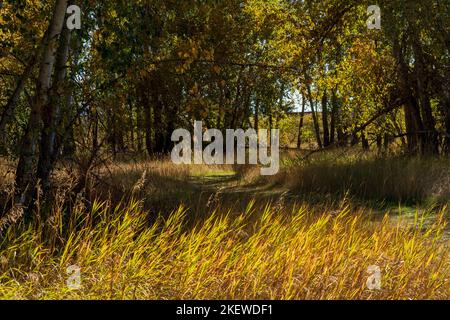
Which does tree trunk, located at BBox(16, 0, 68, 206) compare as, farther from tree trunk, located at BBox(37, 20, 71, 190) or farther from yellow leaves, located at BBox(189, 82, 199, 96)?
yellow leaves, located at BBox(189, 82, 199, 96)

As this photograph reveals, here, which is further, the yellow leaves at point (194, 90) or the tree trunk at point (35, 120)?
the tree trunk at point (35, 120)

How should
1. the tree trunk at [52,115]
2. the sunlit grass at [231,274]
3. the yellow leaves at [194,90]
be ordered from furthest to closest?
the tree trunk at [52,115]
the yellow leaves at [194,90]
the sunlit grass at [231,274]

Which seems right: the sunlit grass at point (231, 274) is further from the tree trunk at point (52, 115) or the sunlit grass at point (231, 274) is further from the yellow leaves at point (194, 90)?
the tree trunk at point (52, 115)

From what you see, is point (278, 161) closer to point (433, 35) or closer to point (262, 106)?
point (433, 35)

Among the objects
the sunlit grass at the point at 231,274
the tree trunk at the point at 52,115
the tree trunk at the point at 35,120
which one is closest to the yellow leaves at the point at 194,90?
the tree trunk at the point at 52,115

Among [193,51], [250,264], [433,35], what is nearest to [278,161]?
[433,35]

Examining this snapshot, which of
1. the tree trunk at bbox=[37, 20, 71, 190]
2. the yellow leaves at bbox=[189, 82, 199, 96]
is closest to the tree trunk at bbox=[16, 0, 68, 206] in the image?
the tree trunk at bbox=[37, 20, 71, 190]

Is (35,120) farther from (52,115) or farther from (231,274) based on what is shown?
(231,274)

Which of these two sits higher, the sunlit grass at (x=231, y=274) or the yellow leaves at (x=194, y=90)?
Result: the yellow leaves at (x=194, y=90)

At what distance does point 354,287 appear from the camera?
4484 mm

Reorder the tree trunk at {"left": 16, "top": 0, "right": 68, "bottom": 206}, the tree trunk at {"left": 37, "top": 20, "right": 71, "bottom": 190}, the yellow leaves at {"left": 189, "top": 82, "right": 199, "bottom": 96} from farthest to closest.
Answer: the tree trunk at {"left": 37, "top": 20, "right": 71, "bottom": 190}
the tree trunk at {"left": 16, "top": 0, "right": 68, "bottom": 206}
the yellow leaves at {"left": 189, "top": 82, "right": 199, "bottom": 96}

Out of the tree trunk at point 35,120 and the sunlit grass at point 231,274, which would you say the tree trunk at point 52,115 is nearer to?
the tree trunk at point 35,120

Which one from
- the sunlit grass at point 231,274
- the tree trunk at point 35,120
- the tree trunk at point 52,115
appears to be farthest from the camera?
the tree trunk at point 52,115
